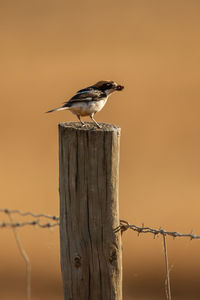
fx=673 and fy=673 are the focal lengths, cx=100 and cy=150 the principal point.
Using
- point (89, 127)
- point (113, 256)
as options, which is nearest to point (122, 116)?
point (89, 127)

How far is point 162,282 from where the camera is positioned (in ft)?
33.0

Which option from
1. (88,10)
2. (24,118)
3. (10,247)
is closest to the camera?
(10,247)

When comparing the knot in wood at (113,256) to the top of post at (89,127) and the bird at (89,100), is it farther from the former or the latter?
the bird at (89,100)

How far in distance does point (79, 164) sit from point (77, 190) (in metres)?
0.16

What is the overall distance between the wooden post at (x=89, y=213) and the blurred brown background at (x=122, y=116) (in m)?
5.66

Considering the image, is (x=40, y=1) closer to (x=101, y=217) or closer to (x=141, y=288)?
(x=141, y=288)

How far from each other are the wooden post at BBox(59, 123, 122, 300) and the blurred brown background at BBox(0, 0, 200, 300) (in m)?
5.66

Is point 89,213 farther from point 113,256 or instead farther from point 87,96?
point 87,96

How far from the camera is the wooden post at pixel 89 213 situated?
4.02 m

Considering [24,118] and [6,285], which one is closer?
[6,285]

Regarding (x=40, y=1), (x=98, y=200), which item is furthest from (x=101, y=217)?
(x=40, y=1)

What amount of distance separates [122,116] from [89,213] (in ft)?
47.2

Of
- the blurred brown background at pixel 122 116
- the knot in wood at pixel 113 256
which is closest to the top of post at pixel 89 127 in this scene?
the knot in wood at pixel 113 256

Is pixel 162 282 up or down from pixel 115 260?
up
